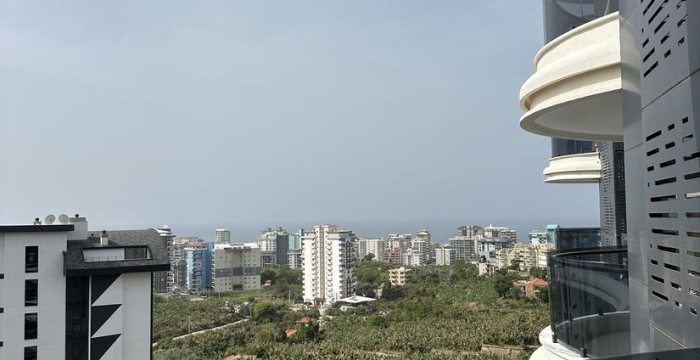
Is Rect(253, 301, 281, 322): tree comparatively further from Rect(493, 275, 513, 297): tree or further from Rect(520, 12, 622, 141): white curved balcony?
Rect(520, 12, 622, 141): white curved balcony

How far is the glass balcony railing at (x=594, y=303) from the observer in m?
2.30

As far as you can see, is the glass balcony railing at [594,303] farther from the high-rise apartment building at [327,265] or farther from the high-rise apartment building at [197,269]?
the high-rise apartment building at [197,269]

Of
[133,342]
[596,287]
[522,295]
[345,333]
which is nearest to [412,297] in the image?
[522,295]

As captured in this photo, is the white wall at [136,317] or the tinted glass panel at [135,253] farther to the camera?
the tinted glass panel at [135,253]

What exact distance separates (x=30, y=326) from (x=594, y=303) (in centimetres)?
651

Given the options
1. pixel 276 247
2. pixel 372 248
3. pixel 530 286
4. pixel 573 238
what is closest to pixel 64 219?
pixel 573 238

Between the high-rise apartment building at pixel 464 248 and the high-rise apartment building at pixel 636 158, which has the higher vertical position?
the high-rise apartment building at pixel 636 158

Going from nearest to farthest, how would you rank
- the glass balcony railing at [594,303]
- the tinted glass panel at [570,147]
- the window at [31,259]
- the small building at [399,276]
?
1. the glass balcony railing at [594,303]
2. the window at [31,259]
3. the tinted glass panel at [570,147]
4. the small building at [399,276]

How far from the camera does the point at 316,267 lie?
3712cm

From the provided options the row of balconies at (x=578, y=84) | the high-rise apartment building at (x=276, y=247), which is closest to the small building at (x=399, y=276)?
the high-rise apartment building at (x=276, y=247)

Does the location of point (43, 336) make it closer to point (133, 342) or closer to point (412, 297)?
point (133, 342)

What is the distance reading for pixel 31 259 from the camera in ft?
20.1

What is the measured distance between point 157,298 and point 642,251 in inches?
1082

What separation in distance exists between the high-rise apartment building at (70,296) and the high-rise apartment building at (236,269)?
32.0 m
